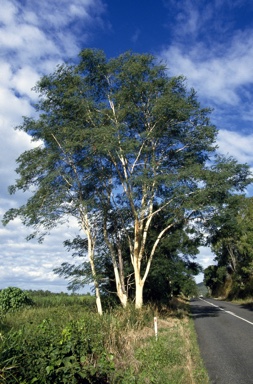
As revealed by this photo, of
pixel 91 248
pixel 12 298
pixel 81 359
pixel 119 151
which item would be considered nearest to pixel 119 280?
pixel 91 248

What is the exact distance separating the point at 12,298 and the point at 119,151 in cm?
2100

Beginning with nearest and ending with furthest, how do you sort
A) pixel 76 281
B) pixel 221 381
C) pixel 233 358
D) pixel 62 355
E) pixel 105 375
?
pixel 62 355
pixel 105 375
pixel 221 381
pixel 233 358
pixel 76 281

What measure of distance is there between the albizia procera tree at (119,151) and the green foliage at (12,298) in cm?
Result: 1405

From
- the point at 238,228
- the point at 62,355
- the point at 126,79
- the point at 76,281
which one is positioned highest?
the point at 126,79

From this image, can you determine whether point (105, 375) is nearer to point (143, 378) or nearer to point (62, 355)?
point (62, 355)

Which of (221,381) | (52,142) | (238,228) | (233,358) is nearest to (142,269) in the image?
(238,228)

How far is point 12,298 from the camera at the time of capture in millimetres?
33438

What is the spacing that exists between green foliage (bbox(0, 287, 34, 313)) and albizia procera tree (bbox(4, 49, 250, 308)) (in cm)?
1405

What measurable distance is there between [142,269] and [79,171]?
28.4 feet

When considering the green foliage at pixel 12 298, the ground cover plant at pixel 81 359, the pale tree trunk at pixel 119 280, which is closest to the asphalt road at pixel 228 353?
the ground cover plant at pixel 81 359

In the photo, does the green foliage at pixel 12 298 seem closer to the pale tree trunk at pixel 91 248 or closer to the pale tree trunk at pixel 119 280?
the pale tree trunk at pixel 91 248

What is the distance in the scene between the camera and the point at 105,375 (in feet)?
18.9

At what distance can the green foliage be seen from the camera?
1288 inches

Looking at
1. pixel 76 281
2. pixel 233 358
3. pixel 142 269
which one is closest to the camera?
pixel 233 358
